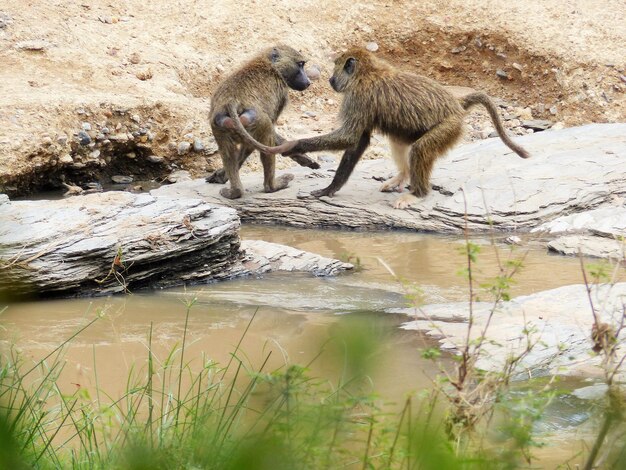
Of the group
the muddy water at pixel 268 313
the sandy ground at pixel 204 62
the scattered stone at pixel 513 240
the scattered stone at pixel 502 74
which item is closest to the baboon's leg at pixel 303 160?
the muddy water at pixel 268 313

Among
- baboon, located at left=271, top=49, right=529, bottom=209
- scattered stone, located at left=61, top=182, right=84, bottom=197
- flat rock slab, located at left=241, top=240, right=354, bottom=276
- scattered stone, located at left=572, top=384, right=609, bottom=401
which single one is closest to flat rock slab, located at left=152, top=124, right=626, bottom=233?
baboon, located at left=271, top=49, right=529, bottom=209

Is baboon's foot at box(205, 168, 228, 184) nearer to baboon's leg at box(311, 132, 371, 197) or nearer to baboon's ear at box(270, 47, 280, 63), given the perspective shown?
baboon's leg at box(311, 132, 371, 197)

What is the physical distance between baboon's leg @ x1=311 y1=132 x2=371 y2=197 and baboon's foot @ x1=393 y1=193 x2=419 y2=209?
514mm

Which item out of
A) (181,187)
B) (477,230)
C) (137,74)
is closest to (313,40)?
(137,74)

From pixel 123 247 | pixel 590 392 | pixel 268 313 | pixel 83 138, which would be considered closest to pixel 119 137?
pixel 83 138

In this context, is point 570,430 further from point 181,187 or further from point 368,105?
point 181,187

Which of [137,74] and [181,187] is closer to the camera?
[181,187]

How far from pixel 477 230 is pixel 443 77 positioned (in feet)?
17.8

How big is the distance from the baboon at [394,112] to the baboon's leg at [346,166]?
3 centimetres

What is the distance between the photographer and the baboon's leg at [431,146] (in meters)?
8.02

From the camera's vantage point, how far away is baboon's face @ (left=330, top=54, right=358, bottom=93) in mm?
8141

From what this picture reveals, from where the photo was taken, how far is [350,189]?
29.1 feet

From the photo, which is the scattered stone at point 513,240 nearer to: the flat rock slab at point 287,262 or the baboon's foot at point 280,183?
the flat rock slab at point 287,262

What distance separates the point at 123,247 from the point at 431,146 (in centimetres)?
313
